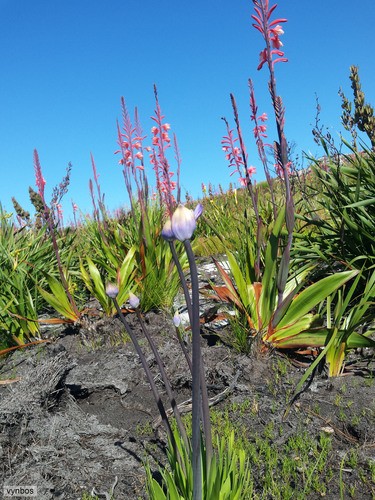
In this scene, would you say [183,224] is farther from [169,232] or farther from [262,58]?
[262,58]

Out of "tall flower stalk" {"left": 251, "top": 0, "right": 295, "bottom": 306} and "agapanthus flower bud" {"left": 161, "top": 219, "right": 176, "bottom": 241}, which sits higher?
"tall flower stalk" {"left": 251, "top": 0, "right": 295, "bottom": 306}

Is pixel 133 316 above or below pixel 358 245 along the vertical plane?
below

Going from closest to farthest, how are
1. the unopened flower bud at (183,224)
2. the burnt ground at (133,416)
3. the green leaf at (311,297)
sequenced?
the unopened flower bud at (183,224), the burnt ground at (133,416), the green leaf at (311,297)

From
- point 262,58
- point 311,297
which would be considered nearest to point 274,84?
point 262,58

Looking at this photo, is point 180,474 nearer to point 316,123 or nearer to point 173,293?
point 173,293

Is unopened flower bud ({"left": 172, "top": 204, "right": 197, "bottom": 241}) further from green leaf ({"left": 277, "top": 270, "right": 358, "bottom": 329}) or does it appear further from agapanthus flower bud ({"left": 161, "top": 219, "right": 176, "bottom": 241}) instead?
green leaf ({"left": 277, "top": 270, "right": 358, "bottom": 329})

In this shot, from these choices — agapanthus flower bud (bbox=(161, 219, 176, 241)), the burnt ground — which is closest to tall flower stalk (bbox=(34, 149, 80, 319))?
the burnt ground

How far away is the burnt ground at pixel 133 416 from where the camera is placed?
6.05ft

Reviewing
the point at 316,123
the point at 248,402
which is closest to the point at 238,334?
the point at 248,402

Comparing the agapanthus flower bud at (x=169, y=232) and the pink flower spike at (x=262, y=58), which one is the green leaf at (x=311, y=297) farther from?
the agapanthus flower bud at (x=169, y=232)

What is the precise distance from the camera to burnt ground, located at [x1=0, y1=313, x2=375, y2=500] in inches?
72.6

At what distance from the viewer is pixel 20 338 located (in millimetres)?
3850

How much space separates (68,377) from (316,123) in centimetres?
336

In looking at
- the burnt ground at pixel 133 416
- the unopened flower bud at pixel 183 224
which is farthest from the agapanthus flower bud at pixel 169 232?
the burnt ground at pixel 133 416
